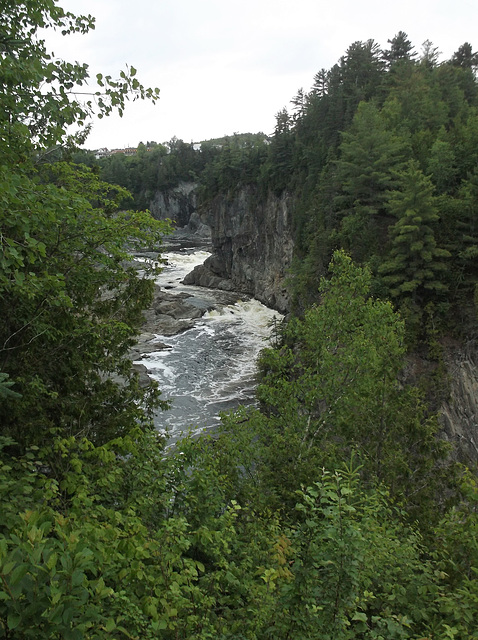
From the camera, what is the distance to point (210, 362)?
98.8 feet

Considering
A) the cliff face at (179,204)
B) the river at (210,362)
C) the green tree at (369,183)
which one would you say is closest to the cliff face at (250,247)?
the river at (210,362)

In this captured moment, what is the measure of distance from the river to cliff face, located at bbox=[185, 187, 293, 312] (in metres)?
3.32

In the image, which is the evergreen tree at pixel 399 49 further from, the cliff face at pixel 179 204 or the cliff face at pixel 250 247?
the cliff face at pixel 179 204

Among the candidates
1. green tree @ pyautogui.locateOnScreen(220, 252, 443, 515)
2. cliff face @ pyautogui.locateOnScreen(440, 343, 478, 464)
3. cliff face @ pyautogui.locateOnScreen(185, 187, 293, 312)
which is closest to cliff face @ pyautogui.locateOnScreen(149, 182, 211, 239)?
cliff face @ pyautogui.locateOnScreen(185, 187, 293, 312)

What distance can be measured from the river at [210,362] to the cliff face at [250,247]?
3324mm

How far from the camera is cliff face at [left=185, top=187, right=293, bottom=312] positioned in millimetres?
47287

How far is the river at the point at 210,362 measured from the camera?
22.6 meters

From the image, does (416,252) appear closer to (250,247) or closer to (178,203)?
(250,247)

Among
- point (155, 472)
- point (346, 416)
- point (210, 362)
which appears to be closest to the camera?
point (155, 472)

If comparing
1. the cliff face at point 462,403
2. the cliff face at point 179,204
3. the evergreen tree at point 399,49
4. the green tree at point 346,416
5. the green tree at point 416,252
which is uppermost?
the evergreen tree at point 399,49

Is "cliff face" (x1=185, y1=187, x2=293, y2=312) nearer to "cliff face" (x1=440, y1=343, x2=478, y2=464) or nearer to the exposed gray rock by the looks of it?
"cliff face" (x1=440, y1=343, x2=478, y2=464)

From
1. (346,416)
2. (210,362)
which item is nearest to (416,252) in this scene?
(346,416)

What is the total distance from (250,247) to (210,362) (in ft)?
90.8

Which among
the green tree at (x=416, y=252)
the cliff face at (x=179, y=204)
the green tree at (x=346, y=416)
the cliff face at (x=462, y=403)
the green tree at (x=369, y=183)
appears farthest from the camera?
the cliff face at (x=179, y=204)
